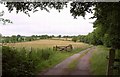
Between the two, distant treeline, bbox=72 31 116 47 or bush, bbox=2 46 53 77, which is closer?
bush, bbox=2 46 53 77

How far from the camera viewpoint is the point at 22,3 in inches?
664

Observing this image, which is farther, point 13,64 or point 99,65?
point 99,65

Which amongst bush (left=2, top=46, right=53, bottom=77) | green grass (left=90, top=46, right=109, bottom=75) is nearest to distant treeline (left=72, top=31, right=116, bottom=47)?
green grass (left=90, top=46, right=109, bottom=75)

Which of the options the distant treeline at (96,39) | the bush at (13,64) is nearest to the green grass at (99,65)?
the bush at (13,64)

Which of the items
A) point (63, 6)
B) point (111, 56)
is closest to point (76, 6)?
point (63, 6)

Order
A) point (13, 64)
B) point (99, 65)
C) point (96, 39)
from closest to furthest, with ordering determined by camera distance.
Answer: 1. point (13, 64)
2. point (99, 65)
3. point (96, 39)

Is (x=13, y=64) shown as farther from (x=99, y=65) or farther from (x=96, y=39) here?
(x=96, y=39)

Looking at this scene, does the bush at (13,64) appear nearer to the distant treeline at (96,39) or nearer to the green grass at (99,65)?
the green grass at (99,65)

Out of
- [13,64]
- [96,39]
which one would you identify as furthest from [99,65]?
[96,39]

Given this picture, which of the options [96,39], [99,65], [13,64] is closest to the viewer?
[13,64]

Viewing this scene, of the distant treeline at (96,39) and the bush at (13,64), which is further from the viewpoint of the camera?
the distant treeline at (96,39)

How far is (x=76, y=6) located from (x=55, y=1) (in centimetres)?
195

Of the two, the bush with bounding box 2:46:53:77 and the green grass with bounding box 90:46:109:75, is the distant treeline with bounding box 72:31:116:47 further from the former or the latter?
the bush with bounding box 2:46:53:77

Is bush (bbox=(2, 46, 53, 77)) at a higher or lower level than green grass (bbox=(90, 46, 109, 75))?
higher
